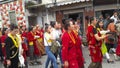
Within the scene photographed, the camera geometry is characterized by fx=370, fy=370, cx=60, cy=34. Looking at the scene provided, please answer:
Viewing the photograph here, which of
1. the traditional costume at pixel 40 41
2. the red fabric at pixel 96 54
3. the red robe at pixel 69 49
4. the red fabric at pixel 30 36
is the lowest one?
the traditional costume at pixel 40 41

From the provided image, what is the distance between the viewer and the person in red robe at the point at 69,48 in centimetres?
823

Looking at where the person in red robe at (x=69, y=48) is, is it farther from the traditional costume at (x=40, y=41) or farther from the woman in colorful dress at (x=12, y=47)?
the traditional costume at (x=40, y=41)

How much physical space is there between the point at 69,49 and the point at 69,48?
2cm

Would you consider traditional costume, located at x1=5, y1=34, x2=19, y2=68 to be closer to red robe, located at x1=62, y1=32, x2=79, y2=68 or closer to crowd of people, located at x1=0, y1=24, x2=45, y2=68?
crowd of people, located at x1=0, y1=24, x2=45, y2=68

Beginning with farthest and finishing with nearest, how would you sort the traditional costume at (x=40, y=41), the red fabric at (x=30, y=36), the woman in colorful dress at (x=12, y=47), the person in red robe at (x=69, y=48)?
the traditional costume at (x=40, y=41), the red fabric at (x=30, y=36), the woman in colorful dress at (x=12, y=47), the person in red robe at (x=69, y=48)

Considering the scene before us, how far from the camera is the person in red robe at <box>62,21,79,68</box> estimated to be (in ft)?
27.0

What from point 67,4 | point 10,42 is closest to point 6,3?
point 67,4

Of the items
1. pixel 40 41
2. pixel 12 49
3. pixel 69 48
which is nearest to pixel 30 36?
pixel 40 41

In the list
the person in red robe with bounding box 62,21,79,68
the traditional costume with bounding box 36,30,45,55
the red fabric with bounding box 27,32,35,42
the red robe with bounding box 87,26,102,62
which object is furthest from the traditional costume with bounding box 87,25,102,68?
the traditional costume with bounding box 36,30,45,55

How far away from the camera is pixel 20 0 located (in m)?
29.6

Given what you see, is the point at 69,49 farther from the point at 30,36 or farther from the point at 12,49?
the point at 30,36

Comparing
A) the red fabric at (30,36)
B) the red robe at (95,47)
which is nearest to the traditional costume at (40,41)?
the red fabric at (30,36)

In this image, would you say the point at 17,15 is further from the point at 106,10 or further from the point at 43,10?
the point at 106,10

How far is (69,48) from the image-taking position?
8367mm
